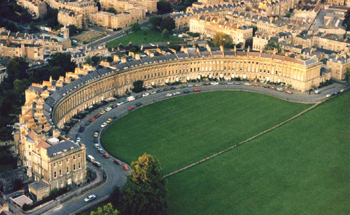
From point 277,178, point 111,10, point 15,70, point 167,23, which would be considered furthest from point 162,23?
point 277,178

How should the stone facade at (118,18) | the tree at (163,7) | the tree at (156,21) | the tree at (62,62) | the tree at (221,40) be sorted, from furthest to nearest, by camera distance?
the tree at (163,7) → the stone facade at (118,18) → the tree at (156,21) → the tree at (221,40) → the tree at (62,62)

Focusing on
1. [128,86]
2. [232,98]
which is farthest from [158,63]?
[232,98]

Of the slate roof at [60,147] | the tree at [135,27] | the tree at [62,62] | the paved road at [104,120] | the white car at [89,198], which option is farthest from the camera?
the tree at [135,27]

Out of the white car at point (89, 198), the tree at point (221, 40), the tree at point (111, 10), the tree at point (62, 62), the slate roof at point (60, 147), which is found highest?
the tree at point (111, 10)

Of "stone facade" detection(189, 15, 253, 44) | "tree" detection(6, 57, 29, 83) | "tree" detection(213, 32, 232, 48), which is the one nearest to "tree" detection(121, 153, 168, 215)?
"tree" detection(6, 57, 29, 83)

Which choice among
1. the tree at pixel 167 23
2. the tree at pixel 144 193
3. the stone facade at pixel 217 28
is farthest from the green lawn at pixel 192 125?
the tree at pixel 167 23

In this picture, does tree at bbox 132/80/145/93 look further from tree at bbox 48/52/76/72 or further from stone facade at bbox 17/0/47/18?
stone facade at bbox 17/0/47/18

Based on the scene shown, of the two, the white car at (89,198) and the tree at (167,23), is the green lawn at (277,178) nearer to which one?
the white car at (89,198)
